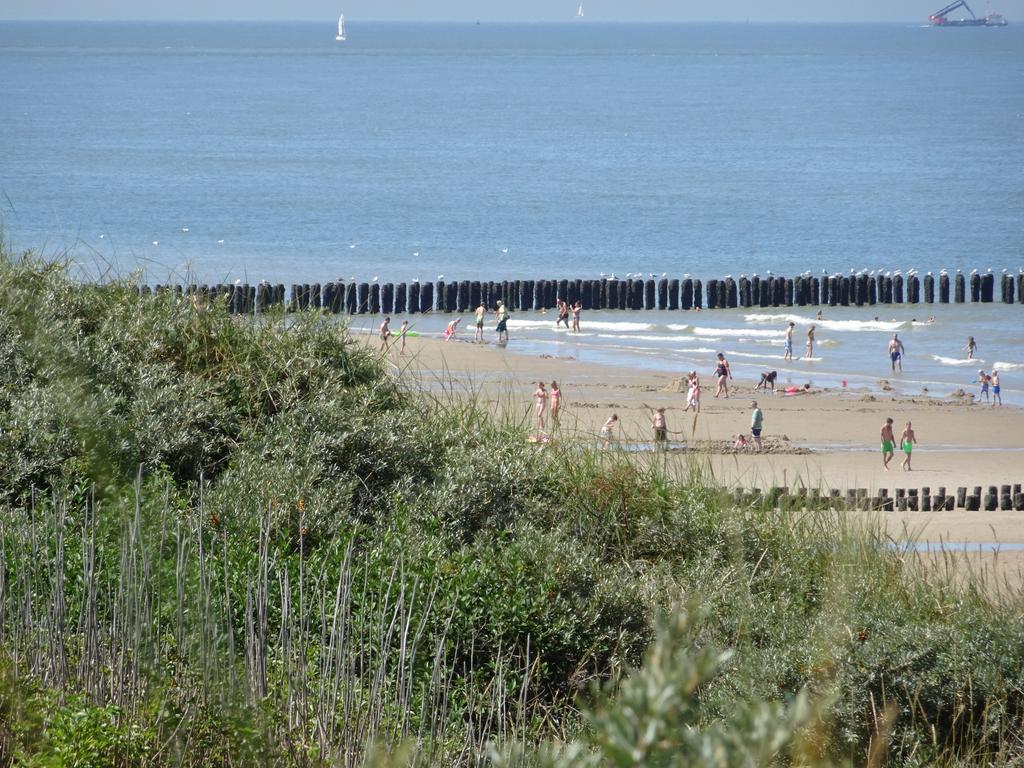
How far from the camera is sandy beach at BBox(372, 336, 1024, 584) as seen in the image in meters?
20.0

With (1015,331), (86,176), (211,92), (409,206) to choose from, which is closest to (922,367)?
(1015,331)

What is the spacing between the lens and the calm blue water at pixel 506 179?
5348cm

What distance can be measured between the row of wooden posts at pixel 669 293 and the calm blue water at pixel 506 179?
4888mm

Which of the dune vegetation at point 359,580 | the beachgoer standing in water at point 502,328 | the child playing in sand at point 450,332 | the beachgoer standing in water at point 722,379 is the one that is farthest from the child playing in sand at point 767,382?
the dune vegetation at point 359,580

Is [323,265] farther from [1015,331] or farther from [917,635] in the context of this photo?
[917,635]

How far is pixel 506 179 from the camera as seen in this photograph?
7938cm

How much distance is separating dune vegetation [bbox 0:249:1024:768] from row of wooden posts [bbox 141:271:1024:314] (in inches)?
1274

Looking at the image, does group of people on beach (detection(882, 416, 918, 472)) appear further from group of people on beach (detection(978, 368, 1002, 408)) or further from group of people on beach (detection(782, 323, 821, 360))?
group of people on beach (detection(782, 323, 821, 360))

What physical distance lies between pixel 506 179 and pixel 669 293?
35.3 metres

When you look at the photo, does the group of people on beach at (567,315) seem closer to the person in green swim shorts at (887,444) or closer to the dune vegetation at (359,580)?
the person in green swim shorts at (887,444)

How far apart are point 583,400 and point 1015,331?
18816mm

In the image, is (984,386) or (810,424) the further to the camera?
(984,386)

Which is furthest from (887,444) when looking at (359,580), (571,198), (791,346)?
(571,198)

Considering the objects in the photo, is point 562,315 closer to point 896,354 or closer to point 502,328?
point 502,328
